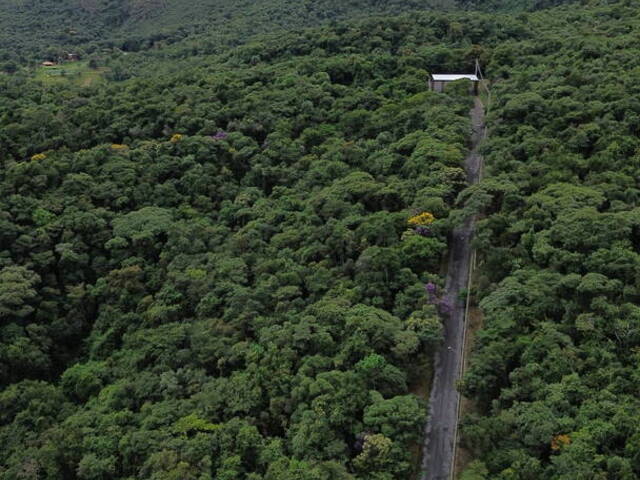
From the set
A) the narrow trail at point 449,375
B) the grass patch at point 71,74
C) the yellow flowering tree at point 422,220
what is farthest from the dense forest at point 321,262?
the grass patch at point 71,74

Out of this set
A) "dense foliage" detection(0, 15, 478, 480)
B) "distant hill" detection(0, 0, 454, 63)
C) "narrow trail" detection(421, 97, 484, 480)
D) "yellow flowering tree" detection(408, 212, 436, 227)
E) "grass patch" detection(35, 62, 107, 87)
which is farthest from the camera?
"distant hill" detection(0, 0, 454, 63)

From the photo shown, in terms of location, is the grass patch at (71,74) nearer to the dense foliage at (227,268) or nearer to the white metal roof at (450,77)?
the dense foliage at (227,268)

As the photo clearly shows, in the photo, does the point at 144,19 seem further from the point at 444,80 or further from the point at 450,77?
the point at 444,80

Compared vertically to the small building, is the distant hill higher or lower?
higher

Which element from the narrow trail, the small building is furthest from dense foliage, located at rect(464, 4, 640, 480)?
the small building

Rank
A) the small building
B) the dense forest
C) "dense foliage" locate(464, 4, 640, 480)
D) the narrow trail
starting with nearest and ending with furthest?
"dense foliage" locate(464, 4, 640, 480), the dense forest, the narrow trail, the small building

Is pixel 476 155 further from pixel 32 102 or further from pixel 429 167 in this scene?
pixel 32 102

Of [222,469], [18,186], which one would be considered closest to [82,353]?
[18,186]

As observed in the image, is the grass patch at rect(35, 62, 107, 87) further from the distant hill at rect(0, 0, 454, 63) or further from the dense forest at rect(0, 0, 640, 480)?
the dense forest at rect(0, 0, 640, 480)
